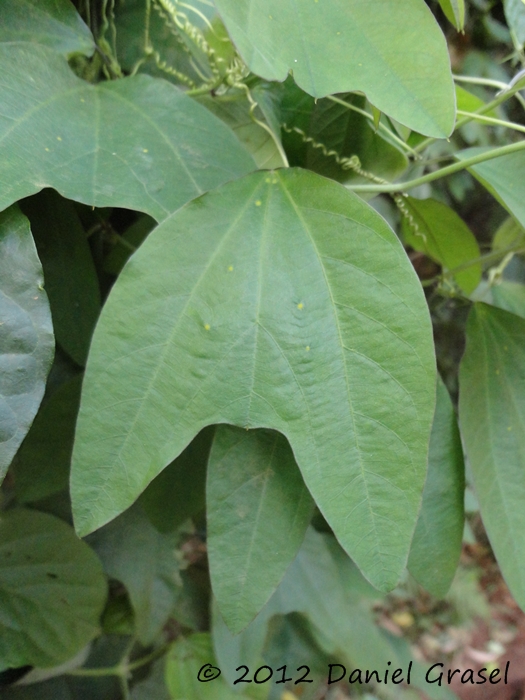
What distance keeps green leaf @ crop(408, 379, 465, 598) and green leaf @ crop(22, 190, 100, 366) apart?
34 centimetres

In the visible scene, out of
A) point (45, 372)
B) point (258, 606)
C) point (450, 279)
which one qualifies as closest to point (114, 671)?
point (258, 606)

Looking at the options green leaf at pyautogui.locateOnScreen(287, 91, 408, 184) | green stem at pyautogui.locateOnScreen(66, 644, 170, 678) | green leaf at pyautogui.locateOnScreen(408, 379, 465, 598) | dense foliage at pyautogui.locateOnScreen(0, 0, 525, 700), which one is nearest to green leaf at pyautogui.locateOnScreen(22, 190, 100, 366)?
dense foliage at pyautogui.locateOnScreen(0, 0, 525, 700)

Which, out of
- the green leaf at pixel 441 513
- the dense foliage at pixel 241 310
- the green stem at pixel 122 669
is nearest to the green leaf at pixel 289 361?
the dense foliage at pixel 241 310

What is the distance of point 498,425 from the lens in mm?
466

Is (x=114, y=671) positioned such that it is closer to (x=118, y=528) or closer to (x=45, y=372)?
(x=118, y=528)

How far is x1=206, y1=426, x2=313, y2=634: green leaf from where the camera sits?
0.36 meters

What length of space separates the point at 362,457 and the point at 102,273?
0.38 meters

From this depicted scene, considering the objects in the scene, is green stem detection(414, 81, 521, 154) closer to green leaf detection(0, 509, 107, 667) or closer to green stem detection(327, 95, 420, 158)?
green stem detection(327, 95, 420, 158)

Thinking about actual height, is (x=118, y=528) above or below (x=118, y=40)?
below

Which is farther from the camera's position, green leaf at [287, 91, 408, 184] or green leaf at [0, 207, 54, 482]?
green leaf at [287, 91, 408, 184]

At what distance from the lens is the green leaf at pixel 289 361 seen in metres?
0.32

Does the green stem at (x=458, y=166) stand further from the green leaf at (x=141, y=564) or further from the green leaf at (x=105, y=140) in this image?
the green leaf at (x=141, y=564)

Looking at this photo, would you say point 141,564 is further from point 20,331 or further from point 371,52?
point 371,52

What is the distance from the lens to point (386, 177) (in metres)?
0.49
